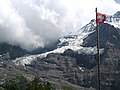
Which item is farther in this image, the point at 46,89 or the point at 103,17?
the point at 46,89

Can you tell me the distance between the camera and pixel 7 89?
111188 millimetres

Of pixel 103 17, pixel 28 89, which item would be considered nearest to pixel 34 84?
pixel 28 89

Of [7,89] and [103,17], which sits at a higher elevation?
[103,17]

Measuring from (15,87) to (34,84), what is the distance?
6137mm

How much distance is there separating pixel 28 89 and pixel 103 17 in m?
45.5

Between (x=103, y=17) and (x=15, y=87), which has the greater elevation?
(x=103, y=17)

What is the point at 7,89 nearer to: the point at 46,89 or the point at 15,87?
the point at 15,87

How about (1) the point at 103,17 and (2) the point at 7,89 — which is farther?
(2) the point at 7,89

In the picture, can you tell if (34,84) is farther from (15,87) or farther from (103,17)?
(103,17)

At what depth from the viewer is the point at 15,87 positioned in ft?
361

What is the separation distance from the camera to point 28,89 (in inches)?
4154

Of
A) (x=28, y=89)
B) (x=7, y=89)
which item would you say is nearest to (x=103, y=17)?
(x=28, y=89)

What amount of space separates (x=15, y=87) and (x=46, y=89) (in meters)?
8.85

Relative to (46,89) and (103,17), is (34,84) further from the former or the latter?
(103,17)
